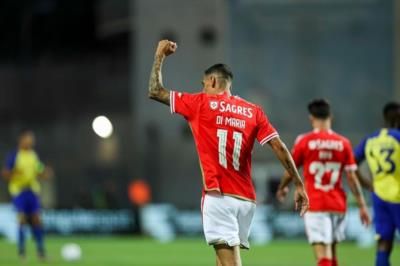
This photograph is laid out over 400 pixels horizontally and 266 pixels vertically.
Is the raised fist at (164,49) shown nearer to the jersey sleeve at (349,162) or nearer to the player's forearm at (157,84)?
the player's forearm at (157,84)

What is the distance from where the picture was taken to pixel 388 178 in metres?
13.6

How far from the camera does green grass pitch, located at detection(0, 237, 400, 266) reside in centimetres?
2009

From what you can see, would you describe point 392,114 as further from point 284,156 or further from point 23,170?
point 23,170

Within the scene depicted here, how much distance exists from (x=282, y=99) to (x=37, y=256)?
867 inches

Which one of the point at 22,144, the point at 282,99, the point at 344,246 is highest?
the point at 282,99

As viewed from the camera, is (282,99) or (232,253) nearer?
(232,253)

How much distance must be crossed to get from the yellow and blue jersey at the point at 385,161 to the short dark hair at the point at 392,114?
0.11 m

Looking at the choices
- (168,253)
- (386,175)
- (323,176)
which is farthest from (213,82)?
(168,253)

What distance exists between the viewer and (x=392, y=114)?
44.5ft

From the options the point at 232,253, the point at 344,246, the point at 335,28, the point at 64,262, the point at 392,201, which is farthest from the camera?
the point at 335,28

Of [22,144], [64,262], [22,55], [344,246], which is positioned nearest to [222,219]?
[64,262]

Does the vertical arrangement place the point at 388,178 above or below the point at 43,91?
below

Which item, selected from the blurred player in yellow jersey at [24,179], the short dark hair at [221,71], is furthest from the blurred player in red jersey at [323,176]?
the blurred player in yellow jersey at [24,179]

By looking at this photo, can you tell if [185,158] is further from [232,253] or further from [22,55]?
[232,253]
